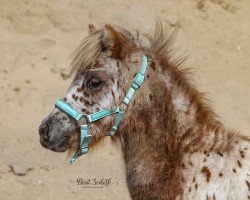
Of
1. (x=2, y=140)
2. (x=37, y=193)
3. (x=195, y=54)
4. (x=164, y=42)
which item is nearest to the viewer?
(x=164, y=42)

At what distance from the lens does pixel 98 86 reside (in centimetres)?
471

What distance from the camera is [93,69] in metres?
4.74

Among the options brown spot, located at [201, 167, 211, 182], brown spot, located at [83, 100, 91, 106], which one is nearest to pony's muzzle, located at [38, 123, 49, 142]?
brown spot, located at [83, 100, 91, 106]

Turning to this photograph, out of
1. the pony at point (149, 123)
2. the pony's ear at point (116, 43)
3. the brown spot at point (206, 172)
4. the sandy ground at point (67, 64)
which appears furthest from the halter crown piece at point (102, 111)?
the sandy ground at point (67, 64)

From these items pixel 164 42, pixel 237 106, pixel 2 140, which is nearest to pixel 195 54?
pixel 237 106

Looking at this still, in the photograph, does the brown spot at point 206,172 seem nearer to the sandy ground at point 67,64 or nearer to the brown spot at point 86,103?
the brown spot at point 86,103

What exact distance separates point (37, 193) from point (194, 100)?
3.51m

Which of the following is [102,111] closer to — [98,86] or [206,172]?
[98,86]

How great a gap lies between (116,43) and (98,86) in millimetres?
349

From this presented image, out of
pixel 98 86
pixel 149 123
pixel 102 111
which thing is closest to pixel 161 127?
pixel 149 123

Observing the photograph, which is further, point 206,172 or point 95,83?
point 95,83

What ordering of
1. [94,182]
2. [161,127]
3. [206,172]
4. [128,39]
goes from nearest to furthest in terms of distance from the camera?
[206,172], [161,127], [128,39], [94,182]

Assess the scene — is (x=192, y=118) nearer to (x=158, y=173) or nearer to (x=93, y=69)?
(x=158, y=173)

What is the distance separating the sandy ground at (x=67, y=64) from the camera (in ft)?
25.8
